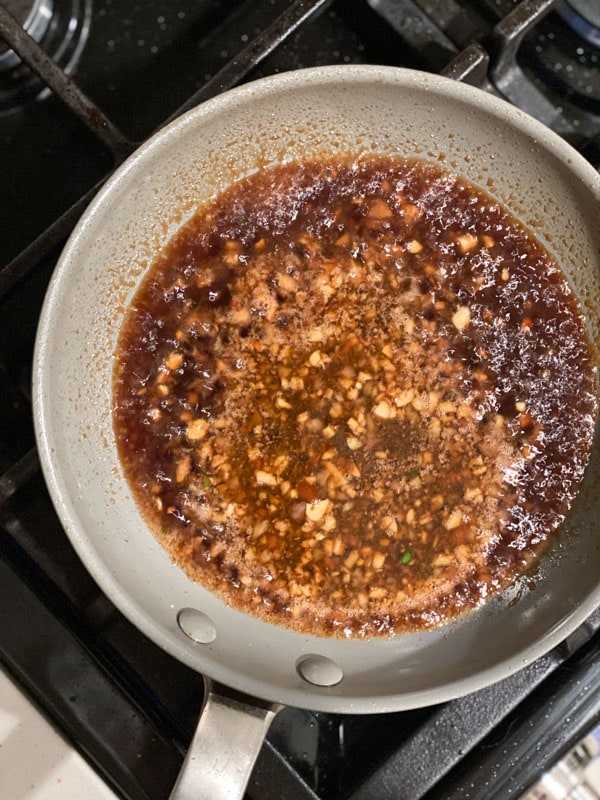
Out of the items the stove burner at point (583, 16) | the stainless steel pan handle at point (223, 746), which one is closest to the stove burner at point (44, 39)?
the stove burner at point (583, 16)

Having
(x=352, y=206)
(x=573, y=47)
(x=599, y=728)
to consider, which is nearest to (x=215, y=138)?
(x=352, y=206)

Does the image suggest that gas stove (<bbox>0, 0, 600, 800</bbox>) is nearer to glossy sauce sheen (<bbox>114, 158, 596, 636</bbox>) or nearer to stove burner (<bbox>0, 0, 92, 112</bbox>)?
stove burner (<bbox>0, 0, 92, 112</bbox>)

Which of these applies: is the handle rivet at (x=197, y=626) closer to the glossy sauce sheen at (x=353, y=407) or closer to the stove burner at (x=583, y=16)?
the glossy sauce sheen at (x=353, y=407)

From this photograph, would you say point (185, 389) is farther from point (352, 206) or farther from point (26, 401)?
point (352, 206)

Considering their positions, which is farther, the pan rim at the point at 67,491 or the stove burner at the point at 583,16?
the stove burner at the point at 583,16

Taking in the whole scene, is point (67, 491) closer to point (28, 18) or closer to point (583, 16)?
point (28, 18)

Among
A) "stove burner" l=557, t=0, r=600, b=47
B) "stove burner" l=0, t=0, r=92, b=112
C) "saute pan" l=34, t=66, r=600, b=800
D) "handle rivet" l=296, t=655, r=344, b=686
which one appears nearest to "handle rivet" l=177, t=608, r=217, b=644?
"saute pan" l=34, t=66, r=600, b=800

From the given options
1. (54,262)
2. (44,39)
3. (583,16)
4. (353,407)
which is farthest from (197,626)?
(583,16)
